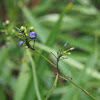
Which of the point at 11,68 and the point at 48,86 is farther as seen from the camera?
the point at 11,68

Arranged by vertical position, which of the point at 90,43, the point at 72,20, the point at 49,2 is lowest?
the point at 90,43

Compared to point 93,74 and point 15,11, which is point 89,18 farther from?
point 93,74

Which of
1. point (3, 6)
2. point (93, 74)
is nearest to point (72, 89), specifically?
point (93, 74)

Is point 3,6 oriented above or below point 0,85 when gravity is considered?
above

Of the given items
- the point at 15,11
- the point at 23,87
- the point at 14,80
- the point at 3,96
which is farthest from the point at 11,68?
the point at 15,11

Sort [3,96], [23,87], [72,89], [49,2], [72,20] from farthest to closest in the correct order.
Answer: [49,2] < [72,20] < [3,96] < [23,87] < [72,89]

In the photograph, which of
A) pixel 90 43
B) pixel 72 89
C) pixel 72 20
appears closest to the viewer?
pixel 72 89

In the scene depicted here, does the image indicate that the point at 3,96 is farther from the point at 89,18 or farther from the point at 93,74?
the point at 89,18
